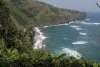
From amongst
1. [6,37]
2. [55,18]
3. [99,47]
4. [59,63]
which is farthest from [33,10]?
[59,63]

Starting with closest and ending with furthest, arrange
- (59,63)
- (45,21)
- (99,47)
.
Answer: (59,63) → (99,47) → (45,21)

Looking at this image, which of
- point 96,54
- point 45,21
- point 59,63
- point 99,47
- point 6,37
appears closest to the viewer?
point 59,63

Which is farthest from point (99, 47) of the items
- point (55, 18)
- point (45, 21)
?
point (55, 18)

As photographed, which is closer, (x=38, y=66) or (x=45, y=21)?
(x=38, y=66)

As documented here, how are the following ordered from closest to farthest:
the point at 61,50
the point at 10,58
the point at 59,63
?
1. the point at 10,58
2. the point at 59,63
3. the point at 61,50

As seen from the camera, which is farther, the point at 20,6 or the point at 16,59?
the point at 20,6

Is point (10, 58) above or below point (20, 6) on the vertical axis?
above

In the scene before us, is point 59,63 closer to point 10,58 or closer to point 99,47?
point 10,58

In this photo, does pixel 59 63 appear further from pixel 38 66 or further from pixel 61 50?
pixel 61 50

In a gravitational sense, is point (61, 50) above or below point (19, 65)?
below
